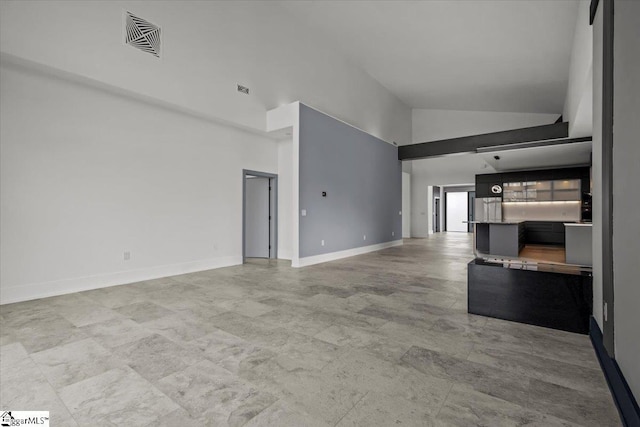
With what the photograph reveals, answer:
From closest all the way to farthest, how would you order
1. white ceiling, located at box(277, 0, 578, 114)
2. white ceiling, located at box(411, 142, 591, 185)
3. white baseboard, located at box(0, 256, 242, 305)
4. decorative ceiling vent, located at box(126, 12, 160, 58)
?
white baseboard, located at box(0, 256, 242, 305), decorative ceiling vent, located at box(126, 12, 160, 58), white ceiling, located at box(277, 0, 578, 114), white ceiling, located at box(411, 142, 591, 185)

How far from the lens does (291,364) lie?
245cm

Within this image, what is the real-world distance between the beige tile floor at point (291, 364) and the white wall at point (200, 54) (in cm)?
352

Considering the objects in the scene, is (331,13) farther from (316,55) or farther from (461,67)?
(461,67)

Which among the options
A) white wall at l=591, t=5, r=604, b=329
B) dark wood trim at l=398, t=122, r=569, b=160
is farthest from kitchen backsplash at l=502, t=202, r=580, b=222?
white wall at l=591, t=5, r=604, b=329

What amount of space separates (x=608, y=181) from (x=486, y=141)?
296 inches

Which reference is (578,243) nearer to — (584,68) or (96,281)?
(584,68)

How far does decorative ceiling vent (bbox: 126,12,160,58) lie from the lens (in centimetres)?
514

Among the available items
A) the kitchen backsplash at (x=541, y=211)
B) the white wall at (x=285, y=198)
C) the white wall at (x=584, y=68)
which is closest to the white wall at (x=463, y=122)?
the kitchen backsplash at (x=541, y=211)

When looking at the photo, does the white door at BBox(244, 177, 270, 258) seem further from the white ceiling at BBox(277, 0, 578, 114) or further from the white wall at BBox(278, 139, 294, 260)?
the white ceiling at BBox(277, 0, 578, 114)

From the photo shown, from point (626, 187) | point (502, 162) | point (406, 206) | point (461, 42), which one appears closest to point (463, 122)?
point (502, 162)

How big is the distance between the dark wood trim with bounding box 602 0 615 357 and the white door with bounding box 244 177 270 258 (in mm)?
6937

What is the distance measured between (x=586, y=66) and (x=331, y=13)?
18.3ft

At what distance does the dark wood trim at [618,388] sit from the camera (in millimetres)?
1620

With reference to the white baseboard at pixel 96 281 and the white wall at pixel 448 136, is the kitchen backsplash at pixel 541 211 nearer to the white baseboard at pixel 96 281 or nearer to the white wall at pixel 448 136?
the white wall at pixel 448 136
